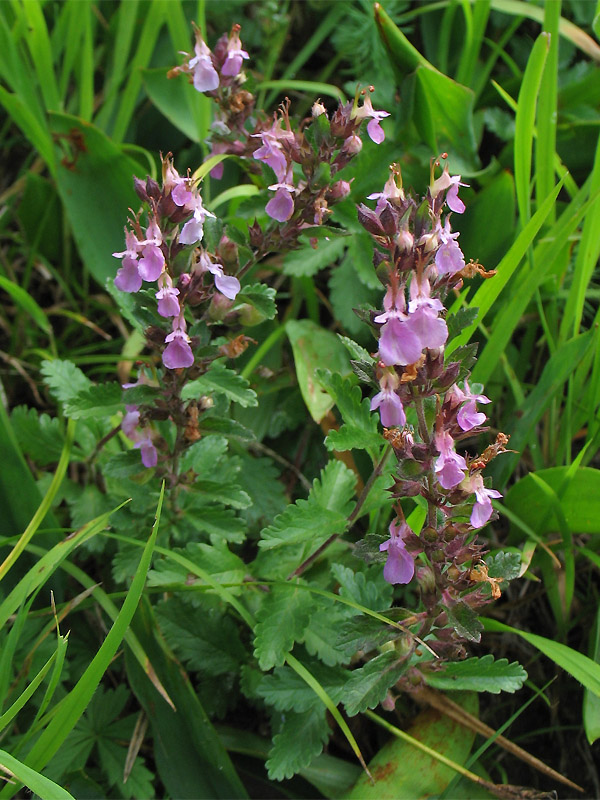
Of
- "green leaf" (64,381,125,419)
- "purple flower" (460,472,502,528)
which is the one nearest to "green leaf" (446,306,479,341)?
"purple flower" (460,472,502,528)

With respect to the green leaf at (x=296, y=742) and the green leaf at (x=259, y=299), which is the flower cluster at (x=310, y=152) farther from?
the green leaf at (x=296, y=742)

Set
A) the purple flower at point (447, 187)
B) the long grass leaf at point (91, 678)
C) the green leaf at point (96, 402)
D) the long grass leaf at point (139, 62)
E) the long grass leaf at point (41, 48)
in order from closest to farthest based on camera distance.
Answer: the long grass leaf at point (91, 678)
the purple flower at point (447, 187)
the green leaf at point (96, 402)
the long grass leaf at point (41, 48)
the long grass leaf at point (139, 62)

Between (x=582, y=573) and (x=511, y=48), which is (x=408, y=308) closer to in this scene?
(x=582, y=573)

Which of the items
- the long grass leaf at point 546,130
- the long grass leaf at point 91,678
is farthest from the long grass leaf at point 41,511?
the long grass leaf at point 546,130

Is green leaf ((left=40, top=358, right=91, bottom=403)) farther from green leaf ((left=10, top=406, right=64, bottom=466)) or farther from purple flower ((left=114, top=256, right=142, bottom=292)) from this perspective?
purple flower ((left=114, top=256, right=142, bottom=292))

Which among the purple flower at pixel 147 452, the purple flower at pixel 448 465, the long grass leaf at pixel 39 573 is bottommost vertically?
the long grass leaf at pixel 39 573

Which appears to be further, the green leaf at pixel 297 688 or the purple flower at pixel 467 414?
the green leaf at pixel 297 688

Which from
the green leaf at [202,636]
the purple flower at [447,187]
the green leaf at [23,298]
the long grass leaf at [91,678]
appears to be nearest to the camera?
the long grass leaf at [91,678]
